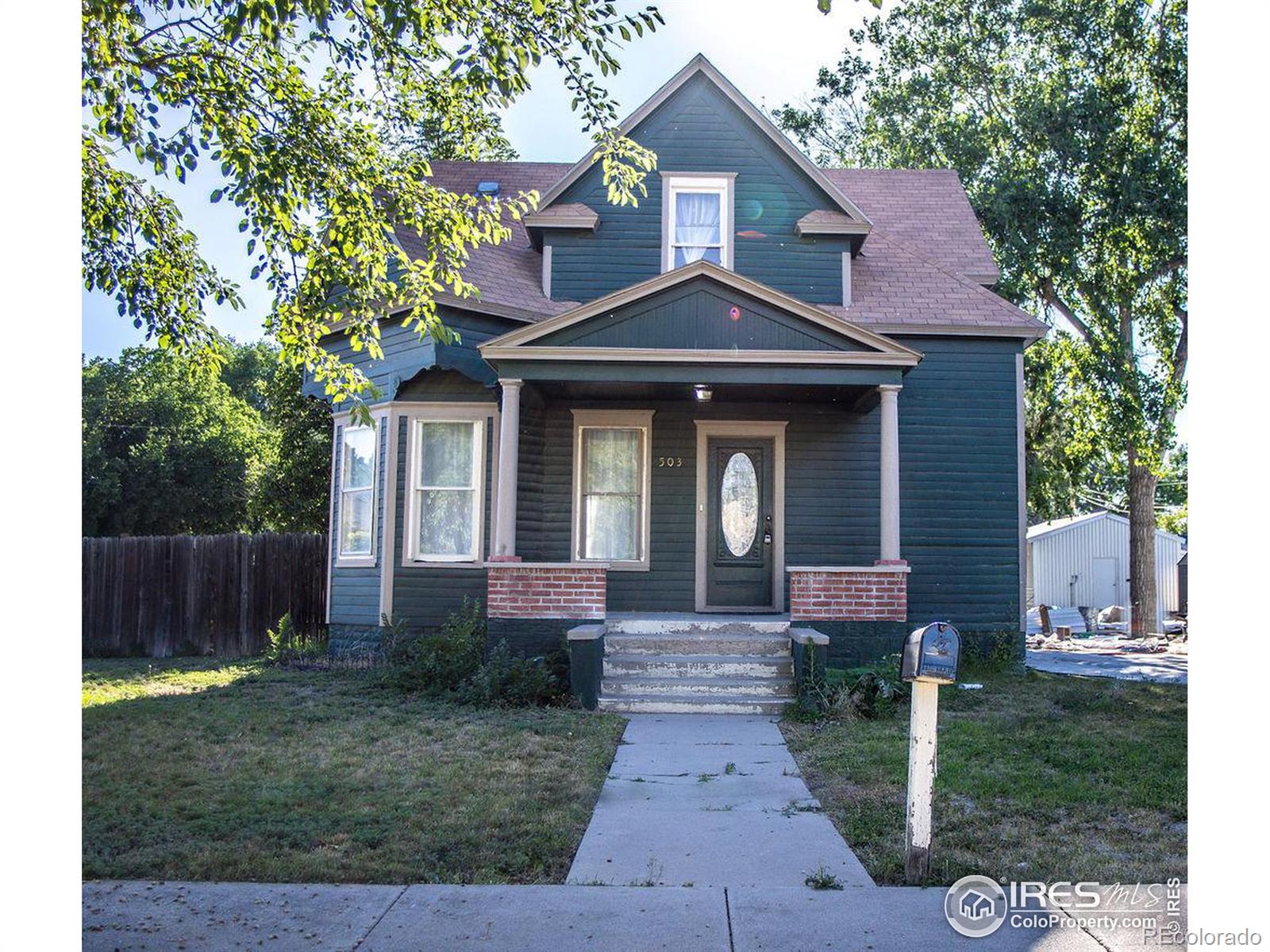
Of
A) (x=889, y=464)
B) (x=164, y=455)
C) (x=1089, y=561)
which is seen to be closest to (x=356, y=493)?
(x=889, y=464)

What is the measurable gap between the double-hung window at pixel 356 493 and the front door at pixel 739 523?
153 inches

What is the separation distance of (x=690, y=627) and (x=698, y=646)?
0.96 ft

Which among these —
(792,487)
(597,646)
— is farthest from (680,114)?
(597,646)

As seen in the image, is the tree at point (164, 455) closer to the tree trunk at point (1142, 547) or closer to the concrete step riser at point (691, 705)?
the concrete step riser at point (691, 705)

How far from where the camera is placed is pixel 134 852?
15.0ft

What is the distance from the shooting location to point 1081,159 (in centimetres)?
1809

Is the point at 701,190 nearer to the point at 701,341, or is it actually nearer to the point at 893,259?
the point at 893,259

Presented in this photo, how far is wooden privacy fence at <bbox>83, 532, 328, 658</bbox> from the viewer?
47.0 feet

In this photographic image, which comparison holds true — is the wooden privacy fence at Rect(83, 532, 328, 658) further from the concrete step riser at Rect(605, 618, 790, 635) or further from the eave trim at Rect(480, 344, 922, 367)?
the concrete step riser at Rect(605, 618, 790, 635)

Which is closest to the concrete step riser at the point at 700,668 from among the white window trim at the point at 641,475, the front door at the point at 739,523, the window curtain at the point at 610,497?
the front door at the point at 739,523

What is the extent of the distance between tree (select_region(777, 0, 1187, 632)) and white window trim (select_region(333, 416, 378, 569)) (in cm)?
1199

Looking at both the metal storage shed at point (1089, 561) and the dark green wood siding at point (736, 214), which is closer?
the dark green wood siding at point (736, 214)

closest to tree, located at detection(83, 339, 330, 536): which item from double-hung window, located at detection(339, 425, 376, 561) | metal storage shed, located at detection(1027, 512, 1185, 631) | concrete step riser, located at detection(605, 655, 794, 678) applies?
double-hung window, located at detection(339, 425, 376, 561)

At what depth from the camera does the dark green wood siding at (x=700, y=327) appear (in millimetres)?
10102
